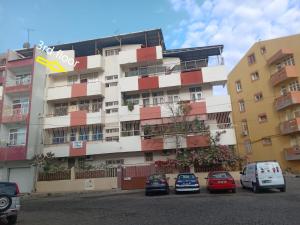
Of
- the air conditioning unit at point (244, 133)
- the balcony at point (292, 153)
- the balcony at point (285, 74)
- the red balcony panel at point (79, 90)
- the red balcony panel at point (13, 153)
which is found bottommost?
the balcony at point (292, 153)

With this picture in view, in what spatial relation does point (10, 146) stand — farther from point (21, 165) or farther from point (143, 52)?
point (143, 52)

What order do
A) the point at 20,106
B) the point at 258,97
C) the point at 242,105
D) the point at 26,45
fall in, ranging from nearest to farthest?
the point at 20,106 → the point at 26,45 → the point at 258,97 → the point at 242,105

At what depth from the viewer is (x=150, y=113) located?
101 ft

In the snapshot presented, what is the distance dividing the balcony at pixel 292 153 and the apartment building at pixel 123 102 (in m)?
9.84

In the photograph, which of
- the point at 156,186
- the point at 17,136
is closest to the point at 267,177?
the point at 156,186

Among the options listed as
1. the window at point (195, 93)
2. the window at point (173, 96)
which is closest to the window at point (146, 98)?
the window at point (173, 96)

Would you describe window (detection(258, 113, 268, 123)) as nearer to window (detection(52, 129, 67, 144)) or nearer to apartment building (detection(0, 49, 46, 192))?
window (detection(52, 129, 67, 144))

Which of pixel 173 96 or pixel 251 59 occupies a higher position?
pixel 251 59

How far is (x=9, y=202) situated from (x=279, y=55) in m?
34.8

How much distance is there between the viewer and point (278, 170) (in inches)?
758

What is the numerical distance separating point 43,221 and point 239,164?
20194mm

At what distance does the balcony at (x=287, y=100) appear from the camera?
34.5 metres

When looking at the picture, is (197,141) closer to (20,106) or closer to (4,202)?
(20,106)

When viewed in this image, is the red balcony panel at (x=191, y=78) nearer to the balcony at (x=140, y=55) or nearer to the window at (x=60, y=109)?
the balcony at (x=140, y=55)
